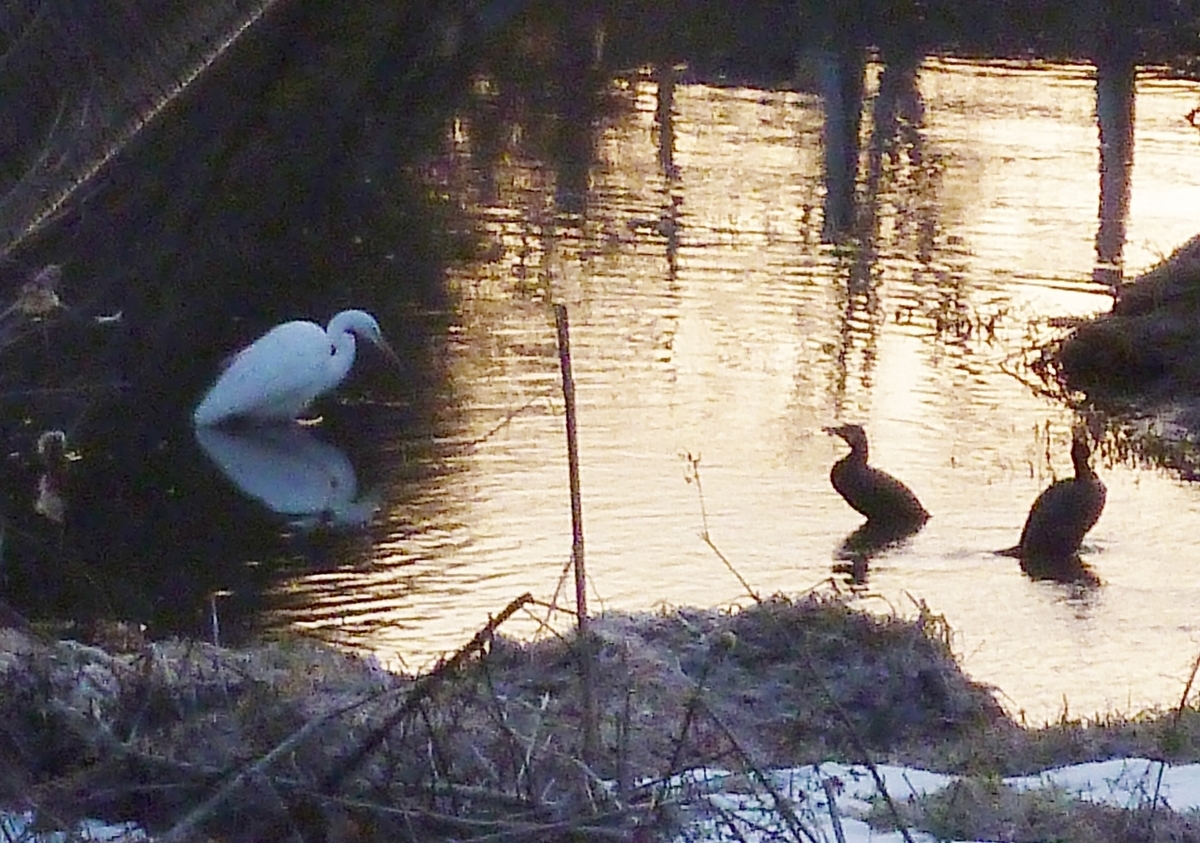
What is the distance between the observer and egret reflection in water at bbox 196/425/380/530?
10016 mm

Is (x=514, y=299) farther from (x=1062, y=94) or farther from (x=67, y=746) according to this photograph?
(x=1062, y=94)

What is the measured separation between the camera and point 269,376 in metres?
11.5

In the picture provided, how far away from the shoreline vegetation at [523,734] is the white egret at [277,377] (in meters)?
4.35

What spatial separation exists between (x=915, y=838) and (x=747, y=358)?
8.15 m

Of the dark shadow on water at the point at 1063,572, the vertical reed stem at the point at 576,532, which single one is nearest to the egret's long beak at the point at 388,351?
the dark shadow on water at the point at 1063,572

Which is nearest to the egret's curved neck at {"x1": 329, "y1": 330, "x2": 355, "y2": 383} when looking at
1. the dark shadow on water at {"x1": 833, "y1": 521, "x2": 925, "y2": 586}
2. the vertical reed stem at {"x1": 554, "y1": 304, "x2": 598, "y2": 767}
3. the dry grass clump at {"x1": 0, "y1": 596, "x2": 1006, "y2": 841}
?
the dark shadow on water at {"x1": 833, "y1": 521, "x2": 925, "y2": 586}

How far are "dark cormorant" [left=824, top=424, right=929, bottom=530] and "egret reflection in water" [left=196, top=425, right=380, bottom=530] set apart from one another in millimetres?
1983

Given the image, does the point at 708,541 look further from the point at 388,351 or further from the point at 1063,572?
the point at 388,351

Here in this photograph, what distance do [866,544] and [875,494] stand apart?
254 millimetres

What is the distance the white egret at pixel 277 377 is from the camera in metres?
11.4

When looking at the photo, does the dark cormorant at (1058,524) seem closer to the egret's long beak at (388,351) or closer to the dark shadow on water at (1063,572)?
the dark shadow on water at (1063,572)

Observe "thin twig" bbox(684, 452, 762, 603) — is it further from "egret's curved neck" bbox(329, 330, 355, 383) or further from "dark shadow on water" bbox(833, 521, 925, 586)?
"egret's curved neck" bbox(329, 330, 355, 383)

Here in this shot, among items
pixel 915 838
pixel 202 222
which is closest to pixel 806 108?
pixel 202 222

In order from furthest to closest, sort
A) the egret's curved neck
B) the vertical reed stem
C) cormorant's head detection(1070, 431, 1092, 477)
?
the egret's curved neck, cormorant's head detection(1070, 431, 1092, 477), the vertical reed stem
